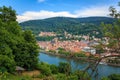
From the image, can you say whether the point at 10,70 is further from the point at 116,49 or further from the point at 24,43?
the point at 116,49

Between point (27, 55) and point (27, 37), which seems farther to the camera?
point (27, 37)

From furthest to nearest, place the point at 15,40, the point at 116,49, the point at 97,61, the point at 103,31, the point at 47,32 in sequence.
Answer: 1. the point at 47,32
2. the point at 15,40
3. the point at 103,31
4. the point at 116,49
5. the point at 97,61

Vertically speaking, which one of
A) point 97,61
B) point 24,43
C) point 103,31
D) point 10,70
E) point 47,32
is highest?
point 103,31

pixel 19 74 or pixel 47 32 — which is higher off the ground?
pixel 19 74

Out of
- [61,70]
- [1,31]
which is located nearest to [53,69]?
[61,70]

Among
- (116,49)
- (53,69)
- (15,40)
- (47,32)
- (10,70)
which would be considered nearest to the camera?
(116,49)

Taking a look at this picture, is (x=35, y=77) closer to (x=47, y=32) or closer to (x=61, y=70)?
(x=61, y=70)

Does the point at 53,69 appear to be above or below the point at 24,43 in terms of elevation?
below

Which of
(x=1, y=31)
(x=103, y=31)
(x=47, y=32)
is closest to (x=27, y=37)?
(x=1, y=31)

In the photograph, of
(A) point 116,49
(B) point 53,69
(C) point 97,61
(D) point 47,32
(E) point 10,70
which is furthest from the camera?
(D) point 47,32

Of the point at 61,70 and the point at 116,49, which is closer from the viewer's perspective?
the point at 116,49
